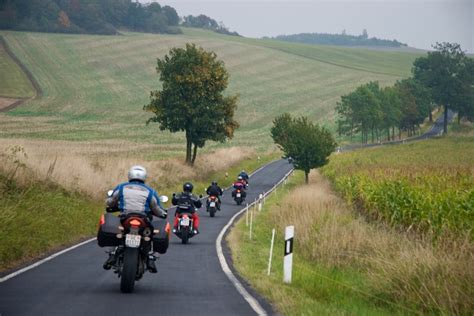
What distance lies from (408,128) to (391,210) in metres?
91.9

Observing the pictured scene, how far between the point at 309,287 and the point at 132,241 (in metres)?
3.67

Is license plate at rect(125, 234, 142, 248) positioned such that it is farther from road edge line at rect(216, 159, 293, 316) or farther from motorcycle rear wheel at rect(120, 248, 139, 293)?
road edge line at rect(216, 159, 293, 316)

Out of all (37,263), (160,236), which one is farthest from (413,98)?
(160,236)

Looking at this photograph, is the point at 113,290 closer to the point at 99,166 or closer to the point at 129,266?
the point at 129,266

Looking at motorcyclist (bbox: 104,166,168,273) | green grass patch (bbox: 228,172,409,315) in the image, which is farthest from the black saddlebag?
green grass patch (bbox: 228,172,409,315)

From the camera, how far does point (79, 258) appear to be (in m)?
17.5

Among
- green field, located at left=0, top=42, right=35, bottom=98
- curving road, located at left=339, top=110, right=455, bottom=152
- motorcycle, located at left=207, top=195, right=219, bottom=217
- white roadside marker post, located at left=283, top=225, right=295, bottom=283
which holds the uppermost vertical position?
white roadside marker post, located at left=283, top=225, right=295, bottom=283

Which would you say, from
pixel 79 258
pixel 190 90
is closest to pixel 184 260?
pixel 79 258

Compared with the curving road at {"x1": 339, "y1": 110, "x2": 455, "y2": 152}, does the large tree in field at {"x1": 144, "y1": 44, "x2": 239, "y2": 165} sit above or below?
above

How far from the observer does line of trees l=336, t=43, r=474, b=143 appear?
99.4 meters

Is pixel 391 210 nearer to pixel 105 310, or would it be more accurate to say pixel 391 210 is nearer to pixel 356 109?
pixel 105 310

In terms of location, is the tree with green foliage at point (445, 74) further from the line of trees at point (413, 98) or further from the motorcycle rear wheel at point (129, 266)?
the motorcycle rear wheel at point (129, 266)

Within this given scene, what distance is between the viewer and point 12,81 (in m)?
102

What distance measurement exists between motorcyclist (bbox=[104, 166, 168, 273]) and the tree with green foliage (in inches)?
4065
